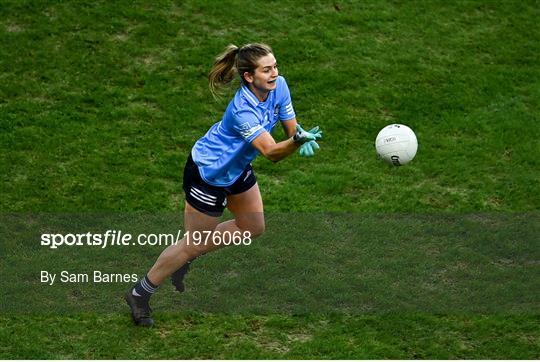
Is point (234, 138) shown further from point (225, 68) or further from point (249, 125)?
point (225, 68)

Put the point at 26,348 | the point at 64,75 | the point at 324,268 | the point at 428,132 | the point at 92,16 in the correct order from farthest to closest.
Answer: the point at 92,16 → the point at 64,75 → the point at 428,132 → the point at 324,268 → the point at 26,348

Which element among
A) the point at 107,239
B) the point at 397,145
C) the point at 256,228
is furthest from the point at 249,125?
the point at 107,239

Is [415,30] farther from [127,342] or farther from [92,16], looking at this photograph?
[127,342]

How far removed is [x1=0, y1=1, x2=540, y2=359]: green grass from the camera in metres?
9.99

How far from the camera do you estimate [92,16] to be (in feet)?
52.5

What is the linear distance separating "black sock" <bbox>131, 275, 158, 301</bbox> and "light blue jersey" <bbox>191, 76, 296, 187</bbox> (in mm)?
1147

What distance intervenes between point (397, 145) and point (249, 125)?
167cm

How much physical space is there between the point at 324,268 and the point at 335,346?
62.2 inches

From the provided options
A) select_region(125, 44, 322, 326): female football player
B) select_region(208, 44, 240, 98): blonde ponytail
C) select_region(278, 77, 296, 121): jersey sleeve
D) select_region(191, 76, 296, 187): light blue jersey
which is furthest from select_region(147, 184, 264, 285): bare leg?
select_region(208, 44, 240, 98): blonde ponytail

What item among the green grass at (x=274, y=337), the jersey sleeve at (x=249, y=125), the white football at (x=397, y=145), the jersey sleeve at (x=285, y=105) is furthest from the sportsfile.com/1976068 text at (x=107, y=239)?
the jersey sleeve at (x=249, y=125)

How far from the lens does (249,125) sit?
31.0ft

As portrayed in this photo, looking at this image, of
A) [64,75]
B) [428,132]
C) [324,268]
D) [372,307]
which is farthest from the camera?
[64,75]

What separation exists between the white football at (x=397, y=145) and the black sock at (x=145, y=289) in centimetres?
256

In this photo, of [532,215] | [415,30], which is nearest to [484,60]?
[415,30]
